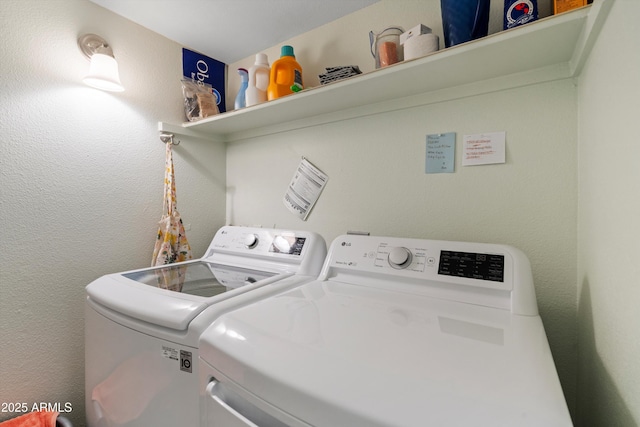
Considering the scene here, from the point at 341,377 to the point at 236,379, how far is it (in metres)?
0.24

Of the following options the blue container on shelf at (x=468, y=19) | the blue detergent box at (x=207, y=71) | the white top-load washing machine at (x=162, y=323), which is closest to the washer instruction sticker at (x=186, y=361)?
the white top-load washing machine at (x=162, y=323)

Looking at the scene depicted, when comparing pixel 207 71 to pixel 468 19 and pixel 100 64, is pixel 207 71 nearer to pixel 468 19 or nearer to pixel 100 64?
pixel 100 64

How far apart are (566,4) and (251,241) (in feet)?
4.55

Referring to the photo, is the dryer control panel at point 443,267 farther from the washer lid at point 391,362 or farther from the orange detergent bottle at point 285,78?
the orange detergent bottle at point 285,78

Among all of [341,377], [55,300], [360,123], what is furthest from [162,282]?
[360,123]

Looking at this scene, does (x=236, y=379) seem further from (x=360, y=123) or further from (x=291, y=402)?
(x=360, y=123)

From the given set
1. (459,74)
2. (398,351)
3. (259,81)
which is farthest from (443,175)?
(259,81)

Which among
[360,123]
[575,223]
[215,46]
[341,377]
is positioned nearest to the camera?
[341,377]

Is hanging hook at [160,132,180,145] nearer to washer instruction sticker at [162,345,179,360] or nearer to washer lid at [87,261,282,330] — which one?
washer lid at [87,261,282,330]

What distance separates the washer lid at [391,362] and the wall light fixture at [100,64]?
3.99 feet

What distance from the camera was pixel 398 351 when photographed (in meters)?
0.56

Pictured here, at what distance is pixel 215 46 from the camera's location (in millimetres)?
1665

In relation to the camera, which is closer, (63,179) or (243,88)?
(63,179)

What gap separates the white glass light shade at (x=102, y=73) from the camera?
121 cm
